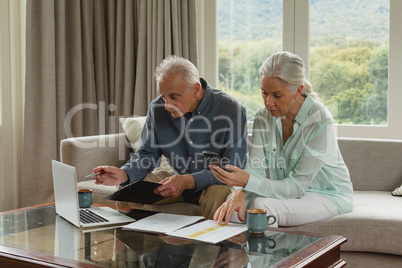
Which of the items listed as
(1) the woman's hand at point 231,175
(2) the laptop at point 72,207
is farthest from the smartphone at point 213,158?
(2) the laptop at point 72,207

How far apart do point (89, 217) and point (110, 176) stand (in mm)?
382

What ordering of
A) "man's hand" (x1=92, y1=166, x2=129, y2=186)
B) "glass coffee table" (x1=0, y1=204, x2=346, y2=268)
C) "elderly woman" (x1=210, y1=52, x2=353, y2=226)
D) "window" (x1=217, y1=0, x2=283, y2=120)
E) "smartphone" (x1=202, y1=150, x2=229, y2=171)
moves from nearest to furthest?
"glass coffee table" (x1=0, y1=204, x2=346, y2=268) → "elderly woman" (x1=210, y1=52, x2=353, y2=226) → "man's hand" (x1=92, y1=166, x2=129, y2=186) → "smartphone" (x1=202, y1=150, x2=229, y2=171) → "window" (x1=217, y1=0, x2=283, y2=120)

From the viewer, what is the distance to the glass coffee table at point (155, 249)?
1.61 metres

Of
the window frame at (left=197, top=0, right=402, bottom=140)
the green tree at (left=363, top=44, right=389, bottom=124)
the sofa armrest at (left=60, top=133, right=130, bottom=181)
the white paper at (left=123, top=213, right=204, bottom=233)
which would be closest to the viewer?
the white paper at (left=123, top=213, right=204, bottom=233)

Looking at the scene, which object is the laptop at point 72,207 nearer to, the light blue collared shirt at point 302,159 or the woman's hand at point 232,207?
the woman's hand at point 232,207

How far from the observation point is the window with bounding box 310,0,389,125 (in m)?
3.66

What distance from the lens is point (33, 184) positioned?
389 cm

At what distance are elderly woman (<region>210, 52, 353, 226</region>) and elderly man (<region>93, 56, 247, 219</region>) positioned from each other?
0.21 metres

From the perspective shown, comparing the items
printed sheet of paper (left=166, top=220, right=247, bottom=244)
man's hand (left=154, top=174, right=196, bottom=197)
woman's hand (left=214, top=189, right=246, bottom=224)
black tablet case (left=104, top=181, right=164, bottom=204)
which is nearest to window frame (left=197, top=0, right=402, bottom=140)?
man's hand (left=154, top=174, right=196, bottom=197)

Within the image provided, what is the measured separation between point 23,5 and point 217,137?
6.98 feet

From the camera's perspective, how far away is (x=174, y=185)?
237 cm

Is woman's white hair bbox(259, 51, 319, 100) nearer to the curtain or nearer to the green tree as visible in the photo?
the green tree

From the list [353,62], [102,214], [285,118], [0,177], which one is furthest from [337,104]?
[0,177]

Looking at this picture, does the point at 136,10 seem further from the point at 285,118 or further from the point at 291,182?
the point at 291,182
